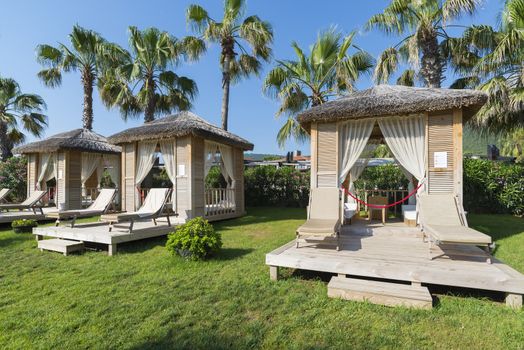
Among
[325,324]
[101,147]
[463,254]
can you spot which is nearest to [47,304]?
[325,324]

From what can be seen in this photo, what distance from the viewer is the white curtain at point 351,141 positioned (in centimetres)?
652

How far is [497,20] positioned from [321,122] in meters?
8.03

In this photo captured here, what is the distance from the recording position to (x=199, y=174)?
8.84 metres

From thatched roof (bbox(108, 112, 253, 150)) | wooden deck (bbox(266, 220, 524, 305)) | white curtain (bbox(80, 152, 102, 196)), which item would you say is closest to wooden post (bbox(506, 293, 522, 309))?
wooden deck (bbox(266, 220, 524, 305))

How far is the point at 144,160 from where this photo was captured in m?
9.37

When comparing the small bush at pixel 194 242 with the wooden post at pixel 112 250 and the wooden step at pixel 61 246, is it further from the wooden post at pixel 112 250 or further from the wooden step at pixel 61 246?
the wooden step at pixel 61 246

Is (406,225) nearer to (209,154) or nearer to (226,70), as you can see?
(209,154)

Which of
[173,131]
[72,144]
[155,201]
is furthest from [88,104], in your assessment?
[155,201]

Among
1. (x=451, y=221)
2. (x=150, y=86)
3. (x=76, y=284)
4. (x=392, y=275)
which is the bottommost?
(x=76, y=284)

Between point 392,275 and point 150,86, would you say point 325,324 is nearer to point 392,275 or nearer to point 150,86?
point 392,275

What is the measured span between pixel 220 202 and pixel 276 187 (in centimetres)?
498

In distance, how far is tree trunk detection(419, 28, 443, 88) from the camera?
9750mm

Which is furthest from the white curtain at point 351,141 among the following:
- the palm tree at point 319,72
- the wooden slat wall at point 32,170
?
the wooden slat wall at point 32,170

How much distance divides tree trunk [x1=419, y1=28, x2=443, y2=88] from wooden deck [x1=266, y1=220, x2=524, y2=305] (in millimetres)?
7033
